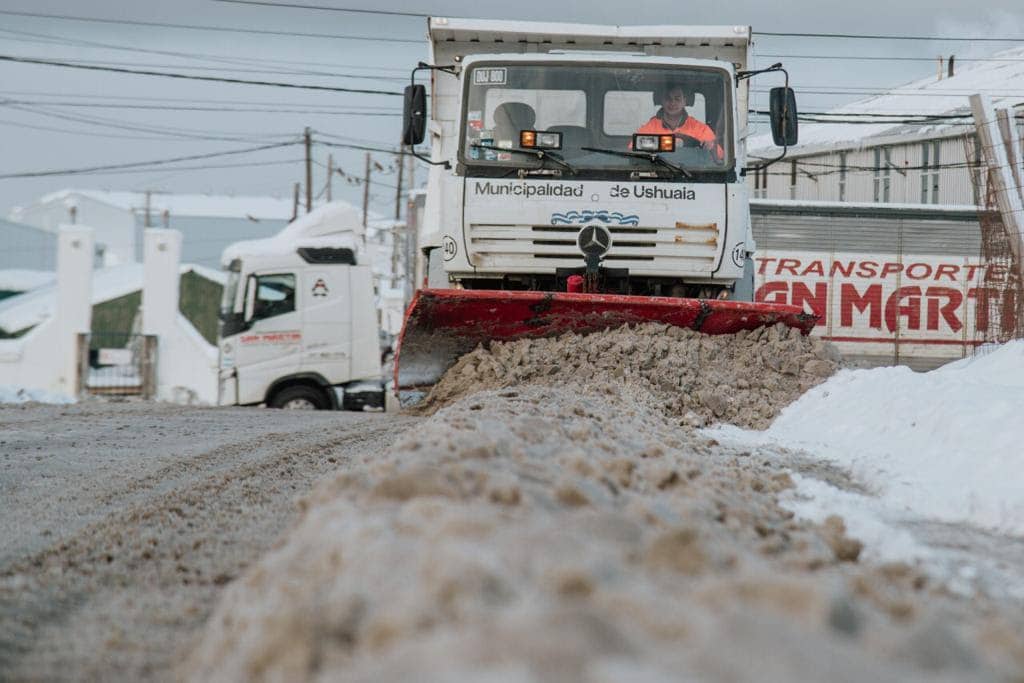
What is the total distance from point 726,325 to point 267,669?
22.8 ft

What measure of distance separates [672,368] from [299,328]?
8.89 m

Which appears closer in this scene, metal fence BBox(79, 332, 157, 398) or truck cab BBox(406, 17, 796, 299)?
truck cab BBox(406, 17, 796, 299)

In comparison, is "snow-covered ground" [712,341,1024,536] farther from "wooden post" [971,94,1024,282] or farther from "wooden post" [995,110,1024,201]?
"wooden post" [995,110,1024,201]

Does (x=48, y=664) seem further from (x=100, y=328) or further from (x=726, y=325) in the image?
(x=100, y=328)

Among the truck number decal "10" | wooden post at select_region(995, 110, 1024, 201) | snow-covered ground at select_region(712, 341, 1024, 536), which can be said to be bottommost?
snow-covered ground at select_region(712, 341, 1024, 536)

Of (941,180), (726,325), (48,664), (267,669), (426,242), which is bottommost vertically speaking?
(48,664)

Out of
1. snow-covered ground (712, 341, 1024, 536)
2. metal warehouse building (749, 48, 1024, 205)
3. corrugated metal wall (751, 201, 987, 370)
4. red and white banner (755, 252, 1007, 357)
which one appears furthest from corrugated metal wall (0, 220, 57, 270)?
snow-covered ground (712, 341, 1024, 536)

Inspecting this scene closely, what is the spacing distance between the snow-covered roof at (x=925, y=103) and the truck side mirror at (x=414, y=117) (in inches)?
903

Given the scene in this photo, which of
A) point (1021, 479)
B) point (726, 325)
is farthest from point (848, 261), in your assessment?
point (1021, 479)

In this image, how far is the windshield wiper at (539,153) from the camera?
8.79 metres

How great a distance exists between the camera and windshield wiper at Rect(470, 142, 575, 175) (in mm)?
8789

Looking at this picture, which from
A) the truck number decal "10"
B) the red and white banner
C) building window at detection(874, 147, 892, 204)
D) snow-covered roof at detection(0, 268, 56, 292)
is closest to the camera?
the truck number decal "10"

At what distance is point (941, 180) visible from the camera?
29.5m

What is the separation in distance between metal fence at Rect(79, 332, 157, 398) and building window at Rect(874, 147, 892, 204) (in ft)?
66.7
